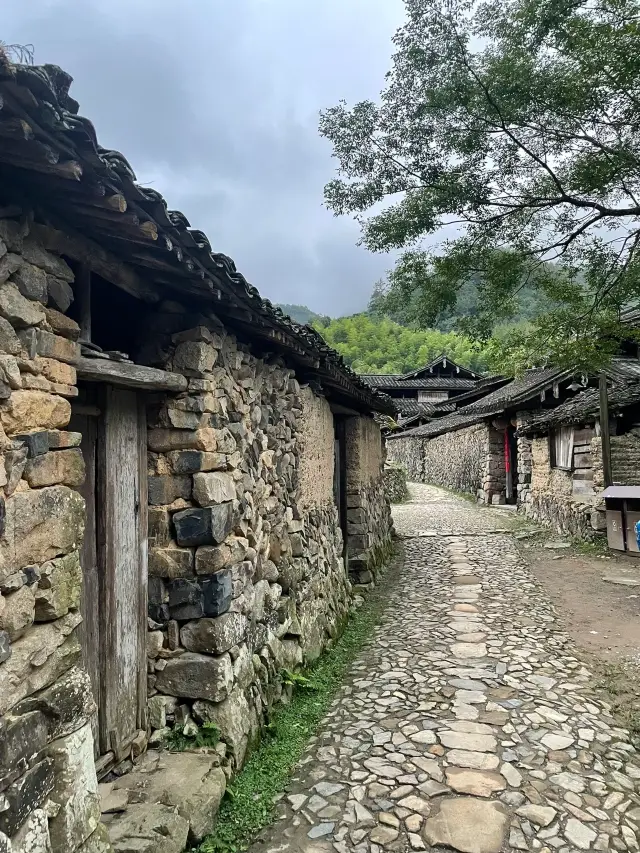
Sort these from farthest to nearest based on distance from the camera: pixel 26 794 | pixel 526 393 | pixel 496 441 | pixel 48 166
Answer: pixel 496 441
pixel 526 393
pixel 26 794
pixel 48 166

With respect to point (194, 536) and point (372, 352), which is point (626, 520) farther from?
point (372, 352)

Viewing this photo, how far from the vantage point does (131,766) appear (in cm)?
284

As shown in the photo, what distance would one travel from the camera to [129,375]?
266cm

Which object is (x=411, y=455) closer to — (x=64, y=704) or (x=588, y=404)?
(x=588, y=404)

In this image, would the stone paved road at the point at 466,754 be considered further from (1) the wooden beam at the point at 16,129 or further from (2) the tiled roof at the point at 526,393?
(2) the tiled roof at the point at 526,393

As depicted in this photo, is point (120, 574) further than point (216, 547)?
No

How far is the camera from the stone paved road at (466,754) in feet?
8.82

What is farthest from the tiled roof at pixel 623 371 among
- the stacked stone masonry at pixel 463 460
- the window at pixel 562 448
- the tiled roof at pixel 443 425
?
the stacked stone masonry at pixel 463 460

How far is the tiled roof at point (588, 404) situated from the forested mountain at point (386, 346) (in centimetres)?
3299

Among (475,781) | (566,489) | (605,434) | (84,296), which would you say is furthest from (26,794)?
(566,489)

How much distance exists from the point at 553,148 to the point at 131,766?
749cm

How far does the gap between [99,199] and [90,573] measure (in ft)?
5.95

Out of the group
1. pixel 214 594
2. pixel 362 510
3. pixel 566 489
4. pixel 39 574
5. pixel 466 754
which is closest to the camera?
pixel 39 574

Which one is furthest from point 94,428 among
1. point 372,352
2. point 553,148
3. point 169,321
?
point 372,352
